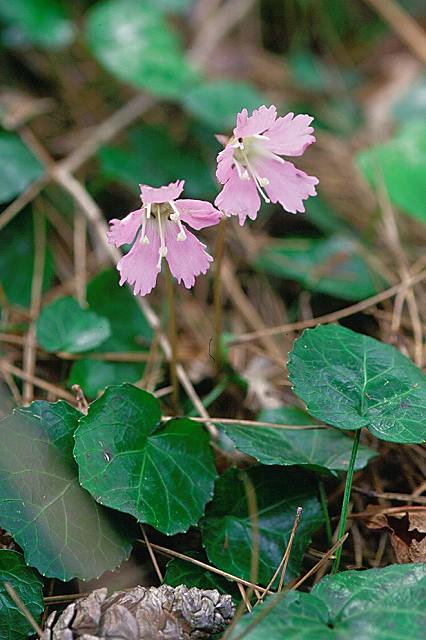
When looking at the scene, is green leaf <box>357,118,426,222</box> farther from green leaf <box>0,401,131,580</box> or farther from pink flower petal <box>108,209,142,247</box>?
green leaf <box>0,401,131,580</box>

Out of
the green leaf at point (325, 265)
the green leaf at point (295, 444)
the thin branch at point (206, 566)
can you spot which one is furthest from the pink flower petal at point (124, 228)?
the green leaf at point (325, 265)

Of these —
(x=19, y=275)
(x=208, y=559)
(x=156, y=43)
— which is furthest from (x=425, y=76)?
(x=208, y=559)

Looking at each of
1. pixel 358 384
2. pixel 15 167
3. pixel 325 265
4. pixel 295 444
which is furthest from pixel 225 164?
pixel 15 167

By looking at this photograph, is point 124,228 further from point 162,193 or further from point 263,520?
point 263,520

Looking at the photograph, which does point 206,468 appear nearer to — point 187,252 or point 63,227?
point 187,252

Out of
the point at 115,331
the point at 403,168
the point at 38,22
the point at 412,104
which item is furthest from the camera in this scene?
the point at 412,104

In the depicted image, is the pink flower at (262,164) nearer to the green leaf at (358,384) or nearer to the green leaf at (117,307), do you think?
the green leaf at (358,384)
